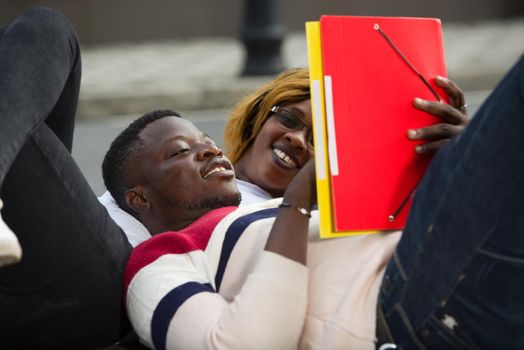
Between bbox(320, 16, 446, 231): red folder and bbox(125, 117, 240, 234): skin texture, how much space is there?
73cm

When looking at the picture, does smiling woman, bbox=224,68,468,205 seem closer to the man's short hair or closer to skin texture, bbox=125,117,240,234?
skin texture, bbox=125,117,240,234

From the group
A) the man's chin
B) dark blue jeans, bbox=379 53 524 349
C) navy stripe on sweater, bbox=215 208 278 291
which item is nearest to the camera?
dark blue jeans, bbox=379 53 524 349

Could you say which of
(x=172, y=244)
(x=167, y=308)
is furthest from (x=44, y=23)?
(x=167, y=308)

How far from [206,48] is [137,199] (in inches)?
361

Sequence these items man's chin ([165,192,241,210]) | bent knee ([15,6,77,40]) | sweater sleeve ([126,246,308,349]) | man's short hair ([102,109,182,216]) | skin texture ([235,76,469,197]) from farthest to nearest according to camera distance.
Answer: skin texture ([235,76,469,197]), man's short hair ([102,109,182,216]), man's chin ([165,192,241,210]), bent knee ([15,6,77,40]), sweater sleeve ([126,246,308,349])

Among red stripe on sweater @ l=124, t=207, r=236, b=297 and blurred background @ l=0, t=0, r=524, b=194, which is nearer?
red stripe on sweater @ l=124, t=207, r=236, b=297

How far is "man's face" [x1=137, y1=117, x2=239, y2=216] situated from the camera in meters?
3.06

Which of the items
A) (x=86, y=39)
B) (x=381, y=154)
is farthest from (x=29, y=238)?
(x=86, y=39)

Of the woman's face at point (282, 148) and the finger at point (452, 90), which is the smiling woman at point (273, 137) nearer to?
the woman's face at point (282, 148)

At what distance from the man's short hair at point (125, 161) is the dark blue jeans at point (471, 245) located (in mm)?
1170

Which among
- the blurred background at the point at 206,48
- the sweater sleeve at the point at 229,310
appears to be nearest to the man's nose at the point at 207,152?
the sweater sleeve at the point at 229,310

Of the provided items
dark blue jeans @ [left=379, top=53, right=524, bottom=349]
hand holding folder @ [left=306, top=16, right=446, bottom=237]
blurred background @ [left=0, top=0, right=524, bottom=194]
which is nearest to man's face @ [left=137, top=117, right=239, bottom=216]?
hand holding folder @ [left=306, top=16, right=446, bottom=237]

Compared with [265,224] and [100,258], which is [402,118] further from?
[100,258]

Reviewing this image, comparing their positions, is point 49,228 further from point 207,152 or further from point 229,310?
point 207,152
